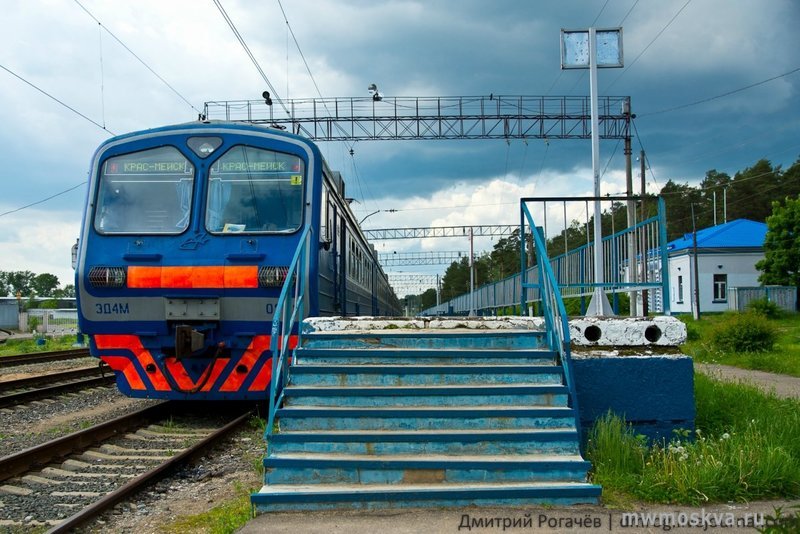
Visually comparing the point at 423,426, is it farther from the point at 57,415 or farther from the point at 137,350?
the point at 57,415

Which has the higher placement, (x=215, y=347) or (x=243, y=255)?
(x=243, y=255)

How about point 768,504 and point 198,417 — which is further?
point 198,417

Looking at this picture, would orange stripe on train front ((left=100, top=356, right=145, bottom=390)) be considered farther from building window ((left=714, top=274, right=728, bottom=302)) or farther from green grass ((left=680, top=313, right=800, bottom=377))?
building window ((left=714, top=274, right=728, bottom=302))

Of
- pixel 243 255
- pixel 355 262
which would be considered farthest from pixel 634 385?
pixel 355 262

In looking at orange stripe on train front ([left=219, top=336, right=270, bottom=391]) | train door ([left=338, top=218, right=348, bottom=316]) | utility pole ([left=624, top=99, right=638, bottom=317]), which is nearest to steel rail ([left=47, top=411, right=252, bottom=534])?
orange stripe on train front ([left=219, top=336, right=270, bottom=391])

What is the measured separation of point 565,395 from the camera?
5441 millimetres

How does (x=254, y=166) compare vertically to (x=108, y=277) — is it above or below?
above

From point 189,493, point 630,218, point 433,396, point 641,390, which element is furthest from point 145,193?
point 630,218

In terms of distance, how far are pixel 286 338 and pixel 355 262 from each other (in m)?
7.94

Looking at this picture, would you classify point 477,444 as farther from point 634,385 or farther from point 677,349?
point 677,349

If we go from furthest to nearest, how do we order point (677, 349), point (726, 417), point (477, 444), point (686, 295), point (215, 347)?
point (686, 295) → point (215, 347) → point (726, 417) → point (677, 349) → point (477, 444)

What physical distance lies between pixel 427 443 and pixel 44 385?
1028 centimetres

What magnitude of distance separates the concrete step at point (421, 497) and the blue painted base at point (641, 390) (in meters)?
1.26

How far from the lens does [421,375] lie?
5715 millimetres
